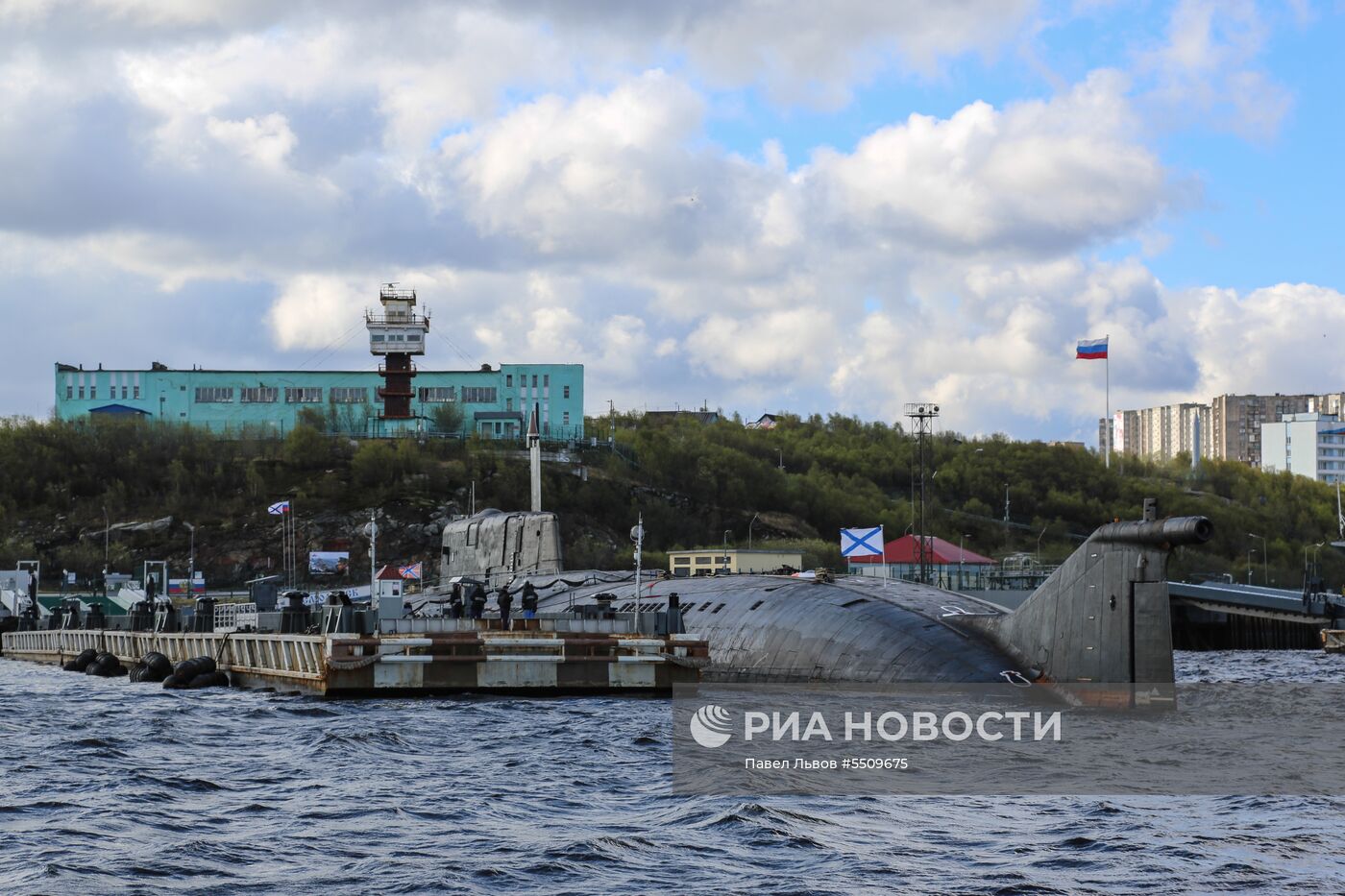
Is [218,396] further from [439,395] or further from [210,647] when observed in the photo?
[210,647]

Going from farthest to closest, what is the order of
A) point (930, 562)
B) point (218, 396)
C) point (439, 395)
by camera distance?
point (439, 395) → point (218, 396) → point (930, 562)

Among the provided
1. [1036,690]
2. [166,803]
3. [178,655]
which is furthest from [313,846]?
[178,655]

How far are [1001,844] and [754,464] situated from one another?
12194 centimetres

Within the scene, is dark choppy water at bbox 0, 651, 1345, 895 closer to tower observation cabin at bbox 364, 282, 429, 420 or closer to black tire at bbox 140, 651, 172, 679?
black tire at bbox 140, 651, 172, 679

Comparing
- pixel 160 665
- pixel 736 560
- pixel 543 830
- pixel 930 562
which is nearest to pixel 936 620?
pixel 543 830

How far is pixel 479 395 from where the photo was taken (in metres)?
128

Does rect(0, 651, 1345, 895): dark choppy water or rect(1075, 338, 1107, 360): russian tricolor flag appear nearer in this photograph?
rect(0, 651, 1345, 895): dark choppy water

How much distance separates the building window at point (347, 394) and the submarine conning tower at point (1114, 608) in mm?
100699

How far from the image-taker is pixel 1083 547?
1141 inches

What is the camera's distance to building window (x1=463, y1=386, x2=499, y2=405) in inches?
5030

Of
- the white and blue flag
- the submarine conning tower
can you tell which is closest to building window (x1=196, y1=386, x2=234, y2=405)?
the white and blue flag

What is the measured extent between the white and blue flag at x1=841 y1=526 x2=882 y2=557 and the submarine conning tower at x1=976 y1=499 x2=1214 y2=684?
2753cm

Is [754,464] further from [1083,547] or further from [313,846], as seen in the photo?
[313,846]

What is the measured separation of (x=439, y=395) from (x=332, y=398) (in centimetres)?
885
